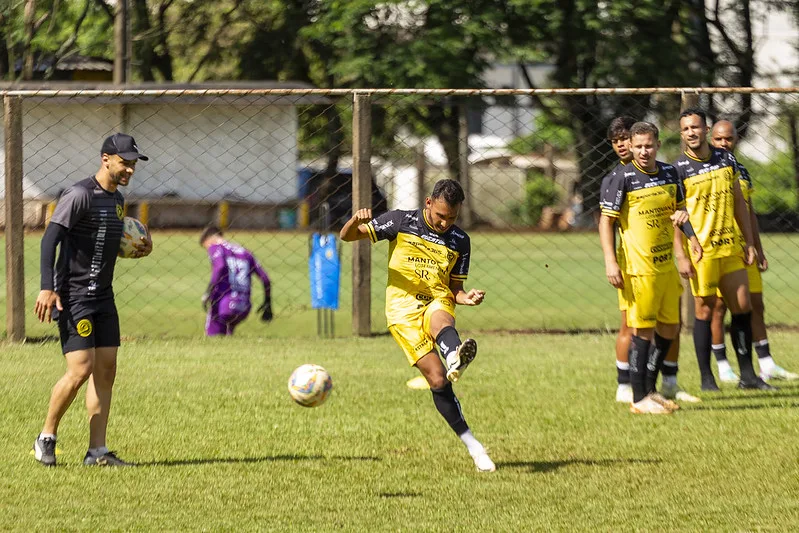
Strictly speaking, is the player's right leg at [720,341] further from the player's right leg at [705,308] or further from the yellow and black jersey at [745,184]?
the yellow and black jersey at [745,184]

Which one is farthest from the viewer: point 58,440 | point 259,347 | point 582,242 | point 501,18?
point 501,18

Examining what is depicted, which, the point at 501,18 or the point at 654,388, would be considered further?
the point at 501,18

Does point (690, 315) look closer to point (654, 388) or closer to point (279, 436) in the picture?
point (654, 388)

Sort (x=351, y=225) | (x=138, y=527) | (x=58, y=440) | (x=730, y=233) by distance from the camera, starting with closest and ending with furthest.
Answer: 1. (x=138, y=527)
2. (x=351, y=225)
3. (x=58, y=440)
4. (x=730, y=233)

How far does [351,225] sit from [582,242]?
20.8m

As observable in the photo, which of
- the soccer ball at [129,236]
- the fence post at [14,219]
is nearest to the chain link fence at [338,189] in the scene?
the fence post at [14,219]

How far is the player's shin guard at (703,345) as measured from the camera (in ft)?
32.1

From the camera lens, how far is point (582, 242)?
27.5 m

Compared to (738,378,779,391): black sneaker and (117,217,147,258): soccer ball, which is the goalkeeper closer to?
(738,378,779,391): black sneaker

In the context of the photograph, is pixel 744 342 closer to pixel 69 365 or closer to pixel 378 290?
pixel 69 365

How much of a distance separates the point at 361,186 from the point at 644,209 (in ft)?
13.3

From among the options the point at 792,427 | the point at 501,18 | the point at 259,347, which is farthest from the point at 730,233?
the point at 501,18

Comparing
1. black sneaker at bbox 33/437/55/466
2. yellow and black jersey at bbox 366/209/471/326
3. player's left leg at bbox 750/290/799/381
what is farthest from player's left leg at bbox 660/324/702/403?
black sneaker at bbox 33/437/55/466

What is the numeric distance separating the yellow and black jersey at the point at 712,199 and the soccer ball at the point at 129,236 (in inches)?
169
